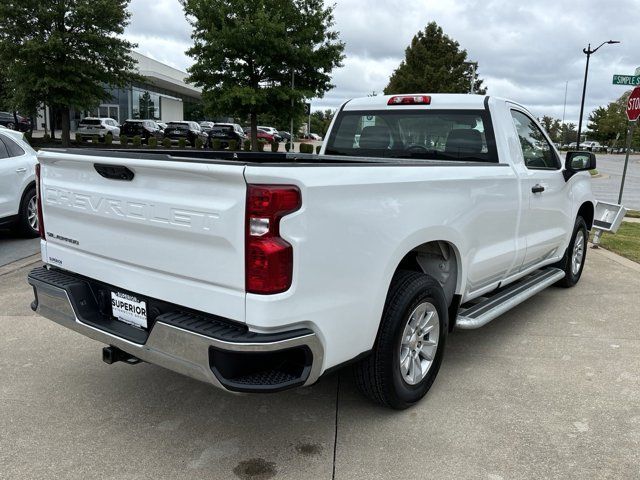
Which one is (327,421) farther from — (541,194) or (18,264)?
(18,264)

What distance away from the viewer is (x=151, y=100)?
55.8 metres

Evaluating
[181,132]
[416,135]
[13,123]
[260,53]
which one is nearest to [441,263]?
[416,135]

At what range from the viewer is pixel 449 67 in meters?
39.9

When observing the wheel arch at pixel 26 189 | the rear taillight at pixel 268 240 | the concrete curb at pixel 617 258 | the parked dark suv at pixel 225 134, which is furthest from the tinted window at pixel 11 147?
the parked dark suv at pixel 225 134

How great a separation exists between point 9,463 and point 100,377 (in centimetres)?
106

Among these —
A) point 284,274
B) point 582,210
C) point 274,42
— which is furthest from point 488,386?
point 274,42

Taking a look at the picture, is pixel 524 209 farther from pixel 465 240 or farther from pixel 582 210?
pixel 582 210

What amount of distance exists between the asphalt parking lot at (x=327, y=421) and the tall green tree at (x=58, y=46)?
2264cm

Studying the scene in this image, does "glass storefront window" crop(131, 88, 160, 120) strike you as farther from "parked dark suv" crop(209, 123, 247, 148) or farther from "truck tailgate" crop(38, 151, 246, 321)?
"truck tailgate" crop(38, 151, 246, 321)

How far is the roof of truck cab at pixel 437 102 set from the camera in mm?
4500

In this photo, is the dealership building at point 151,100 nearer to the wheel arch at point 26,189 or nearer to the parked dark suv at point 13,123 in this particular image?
the parked dark suv at point 13,123

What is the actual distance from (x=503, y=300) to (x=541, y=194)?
1017mm

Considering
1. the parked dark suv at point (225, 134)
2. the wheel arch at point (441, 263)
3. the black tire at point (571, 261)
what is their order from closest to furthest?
the wheel arch at point (441, 263) → the black tire at point (571, 261) → the parked dark suv at point (225, 134)

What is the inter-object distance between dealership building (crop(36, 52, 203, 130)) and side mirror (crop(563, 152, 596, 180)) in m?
39.7
